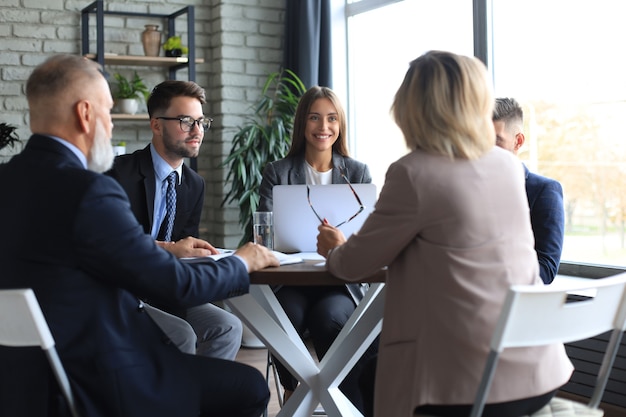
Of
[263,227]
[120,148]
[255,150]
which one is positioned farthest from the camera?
[120,148]

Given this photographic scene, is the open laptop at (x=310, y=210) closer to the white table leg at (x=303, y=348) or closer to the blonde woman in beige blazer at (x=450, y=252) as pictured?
the white table leg at (x=303, y=348)

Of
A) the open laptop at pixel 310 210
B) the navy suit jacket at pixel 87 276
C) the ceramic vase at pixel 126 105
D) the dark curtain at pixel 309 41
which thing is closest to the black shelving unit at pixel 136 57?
the ceramic vase at pixel 126 105

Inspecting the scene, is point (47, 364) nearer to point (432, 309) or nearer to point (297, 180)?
point (432, 309)

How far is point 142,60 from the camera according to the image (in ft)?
16.8

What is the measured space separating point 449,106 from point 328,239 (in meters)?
0.59

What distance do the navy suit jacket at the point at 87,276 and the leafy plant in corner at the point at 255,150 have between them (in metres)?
3.04

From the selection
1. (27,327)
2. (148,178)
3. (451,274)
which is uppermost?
(148,178)

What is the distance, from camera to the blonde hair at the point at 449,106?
1852 millimetres

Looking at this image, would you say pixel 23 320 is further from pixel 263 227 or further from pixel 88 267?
pixel 263 227

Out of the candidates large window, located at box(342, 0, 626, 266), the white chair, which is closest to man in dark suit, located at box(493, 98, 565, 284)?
large window, located at box(342, 0, 626, 266)

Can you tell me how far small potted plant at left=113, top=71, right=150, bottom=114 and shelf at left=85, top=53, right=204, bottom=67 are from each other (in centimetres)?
8

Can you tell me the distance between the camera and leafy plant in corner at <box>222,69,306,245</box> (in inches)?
195

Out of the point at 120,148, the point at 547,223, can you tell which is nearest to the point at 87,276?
the point at 547,223

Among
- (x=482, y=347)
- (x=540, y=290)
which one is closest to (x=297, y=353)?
(x=482, y=347)
